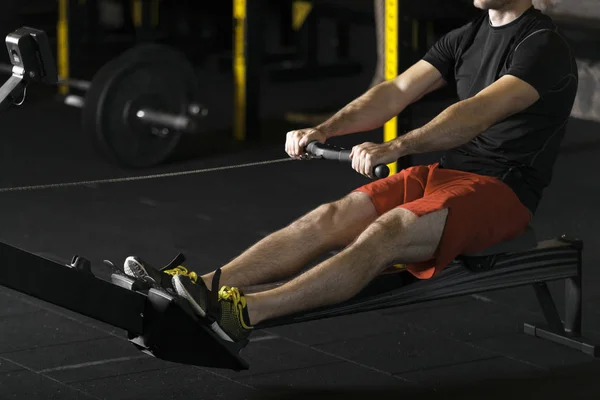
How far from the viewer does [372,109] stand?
341 cm

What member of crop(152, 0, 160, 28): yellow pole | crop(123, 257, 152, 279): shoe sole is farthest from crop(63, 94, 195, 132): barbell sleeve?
crop(152, 0, 160, 28): yellow pole

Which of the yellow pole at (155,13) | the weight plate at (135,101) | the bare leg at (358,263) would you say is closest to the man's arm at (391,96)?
the bare leg at (358,263)

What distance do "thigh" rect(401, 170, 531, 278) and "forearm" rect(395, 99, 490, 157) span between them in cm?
13

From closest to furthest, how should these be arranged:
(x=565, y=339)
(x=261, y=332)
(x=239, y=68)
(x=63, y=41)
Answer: (x=565, y=339), (x=261, y=332), (x=239, y=68), (x=63, y=41)

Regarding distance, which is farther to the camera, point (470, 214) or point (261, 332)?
point (261, 332)

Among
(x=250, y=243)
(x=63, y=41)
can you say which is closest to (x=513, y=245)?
(x=250, y=243)

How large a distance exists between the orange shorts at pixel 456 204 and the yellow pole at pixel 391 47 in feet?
4.74

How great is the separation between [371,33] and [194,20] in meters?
1.82

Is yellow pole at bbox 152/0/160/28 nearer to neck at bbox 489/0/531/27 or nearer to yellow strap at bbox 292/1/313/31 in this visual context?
yellow strap at bbox 292/1/313/31

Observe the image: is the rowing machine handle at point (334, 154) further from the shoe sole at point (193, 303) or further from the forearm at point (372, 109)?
the shoe sole at point (193, 303)

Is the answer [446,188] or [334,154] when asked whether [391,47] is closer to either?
[446,188]

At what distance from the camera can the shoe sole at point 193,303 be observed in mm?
2629

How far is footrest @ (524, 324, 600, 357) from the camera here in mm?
3287

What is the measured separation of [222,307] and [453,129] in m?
0.82
